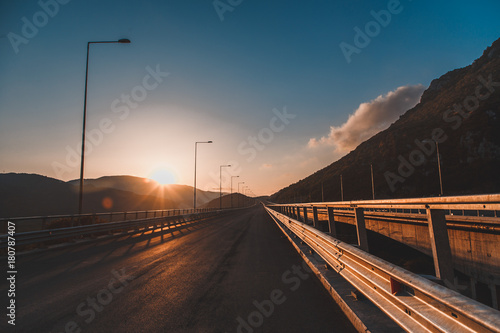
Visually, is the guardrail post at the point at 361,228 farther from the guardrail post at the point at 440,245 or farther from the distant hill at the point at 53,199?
the distant hill at the point at 53,199

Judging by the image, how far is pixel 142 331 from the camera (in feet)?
11.9

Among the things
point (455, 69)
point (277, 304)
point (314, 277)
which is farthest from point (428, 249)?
point (455, 69)

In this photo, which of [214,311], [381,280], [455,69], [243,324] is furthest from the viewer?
[455,69]

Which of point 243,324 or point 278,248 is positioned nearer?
point 243,324

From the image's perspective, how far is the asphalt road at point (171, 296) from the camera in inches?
151

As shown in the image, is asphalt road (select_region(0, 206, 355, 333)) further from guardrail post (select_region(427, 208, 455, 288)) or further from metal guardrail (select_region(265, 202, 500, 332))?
guardrail post (select_region(427, 208, 455, 288))

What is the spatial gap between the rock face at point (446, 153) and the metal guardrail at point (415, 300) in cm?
6852

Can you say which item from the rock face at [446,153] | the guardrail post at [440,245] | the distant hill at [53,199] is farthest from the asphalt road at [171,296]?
the distant hill at [53,199]

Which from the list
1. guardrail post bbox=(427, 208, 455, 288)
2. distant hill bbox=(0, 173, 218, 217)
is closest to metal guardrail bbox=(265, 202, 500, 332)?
guardrail post bbox=(427, 208, 455, 288)

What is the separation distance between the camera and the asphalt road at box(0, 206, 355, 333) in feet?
12.5

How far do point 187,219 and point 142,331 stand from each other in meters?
26.6

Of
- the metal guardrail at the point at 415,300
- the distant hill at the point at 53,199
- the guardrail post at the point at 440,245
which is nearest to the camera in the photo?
the metal guardrail at the point at 415,300

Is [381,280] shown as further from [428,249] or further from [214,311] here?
[428,249]

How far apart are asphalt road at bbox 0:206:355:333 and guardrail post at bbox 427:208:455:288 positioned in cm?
137
